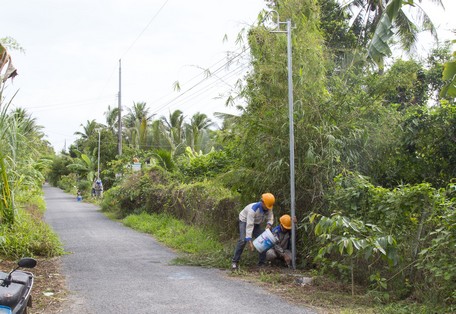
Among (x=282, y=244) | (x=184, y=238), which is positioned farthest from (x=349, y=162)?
(x=184, y=238)

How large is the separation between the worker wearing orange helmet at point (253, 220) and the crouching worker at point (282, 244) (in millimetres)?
205

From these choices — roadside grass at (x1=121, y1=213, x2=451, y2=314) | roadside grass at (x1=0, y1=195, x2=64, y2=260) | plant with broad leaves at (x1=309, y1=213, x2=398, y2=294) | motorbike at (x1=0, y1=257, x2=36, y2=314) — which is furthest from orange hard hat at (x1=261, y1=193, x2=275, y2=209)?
motorbike at (x1=0, y1=257, x2=36, y2=314)

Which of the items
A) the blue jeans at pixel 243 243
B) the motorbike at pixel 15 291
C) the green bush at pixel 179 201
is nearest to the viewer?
the motorbike at pixel 15 291

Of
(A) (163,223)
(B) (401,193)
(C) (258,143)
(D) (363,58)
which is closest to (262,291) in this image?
(B) (401,193)

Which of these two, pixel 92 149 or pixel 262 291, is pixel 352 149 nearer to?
pixel 262 291

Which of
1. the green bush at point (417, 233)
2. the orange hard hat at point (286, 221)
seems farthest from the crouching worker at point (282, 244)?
the green bush at point (417, 233)

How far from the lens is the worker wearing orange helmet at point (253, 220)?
10234 mm

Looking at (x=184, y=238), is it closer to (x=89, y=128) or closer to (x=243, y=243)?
(x=243, y=243)

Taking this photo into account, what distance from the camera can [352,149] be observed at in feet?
34.9

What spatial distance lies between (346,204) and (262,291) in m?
2.12

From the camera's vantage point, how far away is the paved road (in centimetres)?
737

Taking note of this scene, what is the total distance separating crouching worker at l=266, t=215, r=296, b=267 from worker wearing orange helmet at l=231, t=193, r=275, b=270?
0.67 feet

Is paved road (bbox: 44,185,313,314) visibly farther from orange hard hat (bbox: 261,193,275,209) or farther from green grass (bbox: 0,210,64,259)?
orange hard hat (bbox: 261,193,275,209)

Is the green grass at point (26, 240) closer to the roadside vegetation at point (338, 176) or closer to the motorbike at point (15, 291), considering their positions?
the roadside vegetation at point (338, 176)
